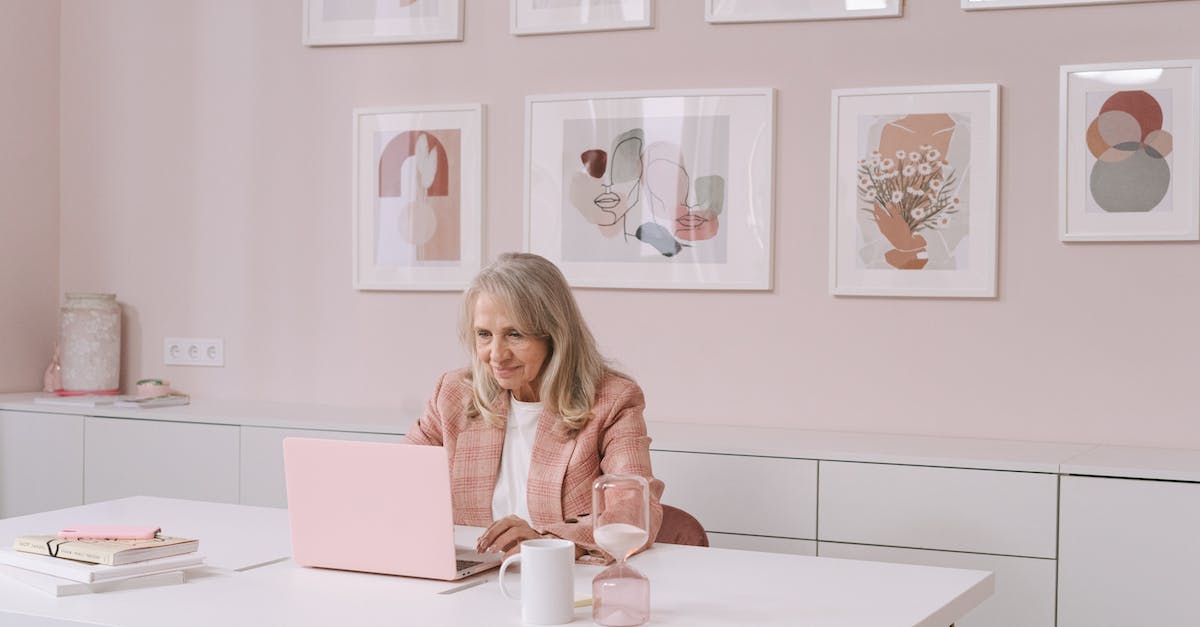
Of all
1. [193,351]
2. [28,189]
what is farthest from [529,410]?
[28,189]

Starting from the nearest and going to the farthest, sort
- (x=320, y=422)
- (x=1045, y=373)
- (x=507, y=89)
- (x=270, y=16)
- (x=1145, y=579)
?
(x=1145, y=579), (x=1045, y=373), (x=320, y=422), (x=507, y=89), (x=270, y=16)

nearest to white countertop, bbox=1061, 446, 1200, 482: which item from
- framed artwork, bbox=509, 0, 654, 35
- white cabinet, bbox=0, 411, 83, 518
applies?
framed artwork, bbox=509, 0, 654, 35

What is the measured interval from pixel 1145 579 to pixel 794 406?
1.08 metres

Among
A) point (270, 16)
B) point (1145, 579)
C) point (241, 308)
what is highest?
point (270, 16)

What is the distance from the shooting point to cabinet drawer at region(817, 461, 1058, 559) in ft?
9.53

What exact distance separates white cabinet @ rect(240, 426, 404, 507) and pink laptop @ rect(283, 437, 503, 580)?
1.57 meters

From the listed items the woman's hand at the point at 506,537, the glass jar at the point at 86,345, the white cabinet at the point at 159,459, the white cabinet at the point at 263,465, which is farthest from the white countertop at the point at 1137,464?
the glass jar at the point at 86,345

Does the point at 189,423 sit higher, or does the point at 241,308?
the point at 241,308

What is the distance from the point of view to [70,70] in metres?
4.45

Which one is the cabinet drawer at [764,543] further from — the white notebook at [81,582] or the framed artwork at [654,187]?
the white notebook at [81,582]

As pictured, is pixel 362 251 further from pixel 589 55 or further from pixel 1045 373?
pixel 1045 373

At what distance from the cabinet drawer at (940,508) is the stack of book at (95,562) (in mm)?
1587

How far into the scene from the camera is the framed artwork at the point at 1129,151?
322 cm

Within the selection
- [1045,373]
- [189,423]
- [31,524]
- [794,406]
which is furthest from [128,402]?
[1045,373]
